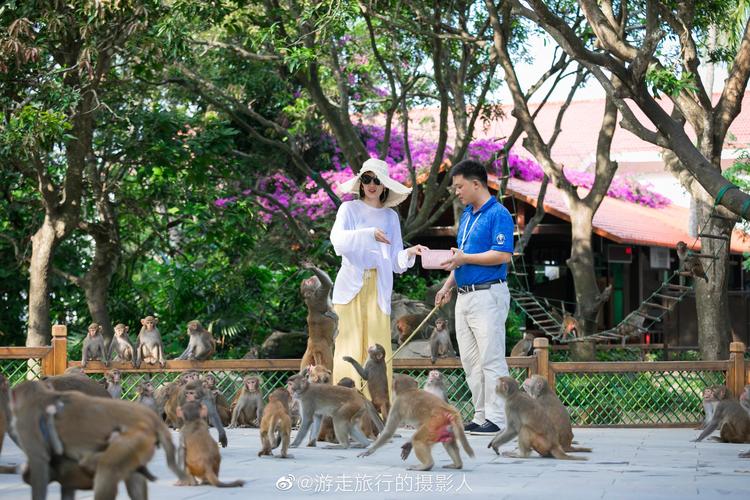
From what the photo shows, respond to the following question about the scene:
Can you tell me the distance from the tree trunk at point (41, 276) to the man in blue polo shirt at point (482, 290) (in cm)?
873

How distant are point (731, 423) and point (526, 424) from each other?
3.35 metres

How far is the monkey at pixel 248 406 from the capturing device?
9881mm

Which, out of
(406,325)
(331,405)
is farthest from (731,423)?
(406,325)

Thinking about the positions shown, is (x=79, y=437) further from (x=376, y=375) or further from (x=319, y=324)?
(x=319, y=324)

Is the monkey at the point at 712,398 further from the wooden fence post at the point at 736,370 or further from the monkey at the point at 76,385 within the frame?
the monkey at the point at 76,385

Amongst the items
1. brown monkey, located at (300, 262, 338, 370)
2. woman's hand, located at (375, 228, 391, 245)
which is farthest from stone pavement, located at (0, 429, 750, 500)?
brown monkey, located at (300, 262, 338, 370)

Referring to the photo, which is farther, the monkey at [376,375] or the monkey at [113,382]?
the monkey at [113,382]

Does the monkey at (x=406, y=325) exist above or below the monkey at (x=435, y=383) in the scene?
above

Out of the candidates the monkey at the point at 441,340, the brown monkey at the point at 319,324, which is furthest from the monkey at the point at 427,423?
the monkey at the point at 441,340

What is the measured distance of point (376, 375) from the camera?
28.7 ft

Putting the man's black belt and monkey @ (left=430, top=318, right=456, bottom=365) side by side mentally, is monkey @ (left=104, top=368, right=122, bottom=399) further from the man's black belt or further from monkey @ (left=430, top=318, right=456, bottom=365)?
monkey @ (left=430, top=318, right=456, bottom=365)

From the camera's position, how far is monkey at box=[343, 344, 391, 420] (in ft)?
28.5

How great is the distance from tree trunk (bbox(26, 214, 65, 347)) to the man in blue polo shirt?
8.73m

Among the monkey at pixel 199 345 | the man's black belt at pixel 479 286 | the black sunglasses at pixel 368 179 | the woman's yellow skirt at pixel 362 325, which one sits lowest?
the monkey at pixel 199 345
